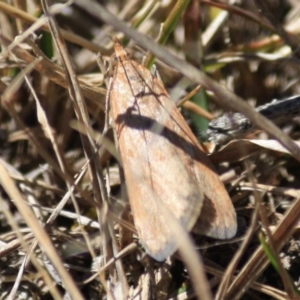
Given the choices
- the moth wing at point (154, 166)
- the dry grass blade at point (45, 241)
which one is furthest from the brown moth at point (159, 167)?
the dry grass blade at point (45, 241)

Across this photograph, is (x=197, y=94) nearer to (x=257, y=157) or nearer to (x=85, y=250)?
(x=257, y=157)

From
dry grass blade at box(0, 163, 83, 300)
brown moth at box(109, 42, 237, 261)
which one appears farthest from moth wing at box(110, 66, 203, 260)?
dry grass blade at box(0, 163, 83, 300)

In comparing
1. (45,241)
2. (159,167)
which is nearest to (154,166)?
(159,167)

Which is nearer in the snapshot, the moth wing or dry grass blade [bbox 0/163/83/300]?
dry grass blade [bbox 0/163/83/300]

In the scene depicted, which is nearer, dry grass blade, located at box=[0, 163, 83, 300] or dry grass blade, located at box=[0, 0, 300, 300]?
dry grass blade, located at box=[0, 163, 83, 300]

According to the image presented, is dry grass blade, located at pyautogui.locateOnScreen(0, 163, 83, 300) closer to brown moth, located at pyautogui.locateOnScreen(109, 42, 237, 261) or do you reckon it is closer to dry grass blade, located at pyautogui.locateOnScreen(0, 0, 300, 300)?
dry grass blade, located at pyautogui.locateOnScreen(0, 0, 300, 300)

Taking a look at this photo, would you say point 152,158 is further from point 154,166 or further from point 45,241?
point 45,241

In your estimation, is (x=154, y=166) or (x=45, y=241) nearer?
(x=45, y=241)

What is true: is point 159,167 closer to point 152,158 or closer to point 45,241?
point 152,158

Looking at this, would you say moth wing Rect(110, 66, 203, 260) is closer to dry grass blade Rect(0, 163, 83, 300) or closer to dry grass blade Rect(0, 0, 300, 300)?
dry grass blade Rect(0, 0, 300, 300)

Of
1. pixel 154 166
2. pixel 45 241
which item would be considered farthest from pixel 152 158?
pixel 45 241

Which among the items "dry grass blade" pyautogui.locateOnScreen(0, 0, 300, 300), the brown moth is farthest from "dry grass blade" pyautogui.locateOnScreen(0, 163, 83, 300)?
the brown moth
